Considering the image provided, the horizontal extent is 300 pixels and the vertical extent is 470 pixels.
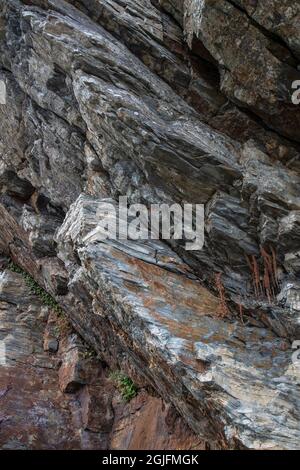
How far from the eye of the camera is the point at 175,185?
10.4 meters

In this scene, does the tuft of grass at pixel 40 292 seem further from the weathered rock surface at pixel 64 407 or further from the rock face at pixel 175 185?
the rock face at pixel 175 185

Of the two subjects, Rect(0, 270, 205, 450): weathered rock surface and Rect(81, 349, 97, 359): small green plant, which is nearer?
Rect(0, 270, 205, 450): weathered rock surface

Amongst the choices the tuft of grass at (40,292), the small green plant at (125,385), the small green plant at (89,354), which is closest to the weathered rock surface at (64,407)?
the small green plant at (89,354)

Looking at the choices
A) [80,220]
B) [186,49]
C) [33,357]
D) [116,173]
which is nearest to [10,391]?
[33,357]

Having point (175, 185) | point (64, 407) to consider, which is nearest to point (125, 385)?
point (64, 407)

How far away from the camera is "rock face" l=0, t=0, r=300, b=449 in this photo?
8531mm

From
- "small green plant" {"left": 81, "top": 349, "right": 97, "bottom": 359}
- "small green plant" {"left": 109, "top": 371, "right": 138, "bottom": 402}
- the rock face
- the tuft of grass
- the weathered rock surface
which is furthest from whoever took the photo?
the tuft of grass

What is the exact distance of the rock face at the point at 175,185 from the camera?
28.0 feet

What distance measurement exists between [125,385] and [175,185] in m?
4.63

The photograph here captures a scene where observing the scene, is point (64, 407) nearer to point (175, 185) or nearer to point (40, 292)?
point (40, 292)

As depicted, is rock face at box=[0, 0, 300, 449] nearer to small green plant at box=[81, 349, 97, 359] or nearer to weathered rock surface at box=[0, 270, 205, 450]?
weathered rock surface at box=[0, 270, 205, 450]

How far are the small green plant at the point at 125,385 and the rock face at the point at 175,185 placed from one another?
23 cm

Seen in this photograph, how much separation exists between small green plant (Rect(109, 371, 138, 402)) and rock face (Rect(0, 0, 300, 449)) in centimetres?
23

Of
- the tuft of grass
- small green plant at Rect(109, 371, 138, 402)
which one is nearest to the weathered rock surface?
small green plant at Rect(109, 371, 138, 402)
